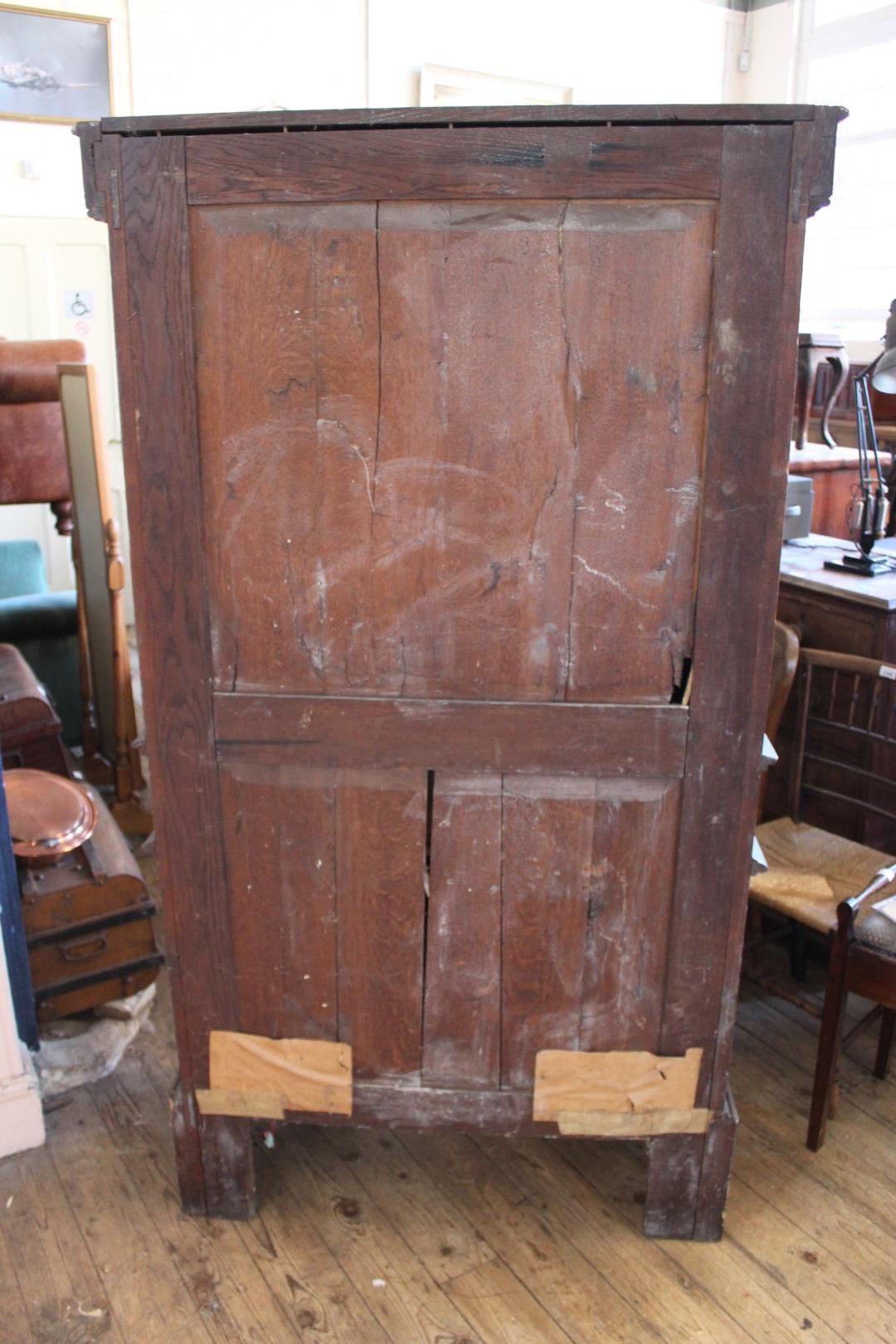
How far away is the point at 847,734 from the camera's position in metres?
2.53

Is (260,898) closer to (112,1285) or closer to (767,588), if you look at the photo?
(112,1285)

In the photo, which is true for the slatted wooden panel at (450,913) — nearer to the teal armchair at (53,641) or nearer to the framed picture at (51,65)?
the teal armchair at (53,641)

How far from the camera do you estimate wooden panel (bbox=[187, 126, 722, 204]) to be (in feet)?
4.66

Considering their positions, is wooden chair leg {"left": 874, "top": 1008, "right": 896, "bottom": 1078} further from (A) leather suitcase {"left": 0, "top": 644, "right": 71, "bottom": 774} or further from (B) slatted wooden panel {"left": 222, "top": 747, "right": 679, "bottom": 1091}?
(A) leather suitcase {"left": 0, "top": 644, "right": 71, "bottom": 774}

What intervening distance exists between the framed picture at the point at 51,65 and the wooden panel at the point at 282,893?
455cm

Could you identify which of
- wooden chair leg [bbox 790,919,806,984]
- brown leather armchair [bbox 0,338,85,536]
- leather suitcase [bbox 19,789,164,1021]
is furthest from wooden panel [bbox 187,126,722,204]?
brown leather armchair [bbox 0,338,85,536]

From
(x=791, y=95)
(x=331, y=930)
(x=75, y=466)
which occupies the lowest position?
(x=331, y=930)

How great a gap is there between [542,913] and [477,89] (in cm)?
565

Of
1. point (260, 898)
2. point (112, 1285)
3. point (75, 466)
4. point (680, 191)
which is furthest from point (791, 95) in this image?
point (112, 1285)

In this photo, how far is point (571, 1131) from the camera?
1858mm

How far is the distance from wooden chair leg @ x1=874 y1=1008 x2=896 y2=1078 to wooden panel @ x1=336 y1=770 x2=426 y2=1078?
1.07 metres

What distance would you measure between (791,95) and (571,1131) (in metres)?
6.97

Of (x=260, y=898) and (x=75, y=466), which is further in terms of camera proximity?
(x=75, y=466)

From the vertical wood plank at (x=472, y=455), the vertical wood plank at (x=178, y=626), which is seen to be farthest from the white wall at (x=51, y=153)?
the vertical wood plank at (x=472, y=455)
